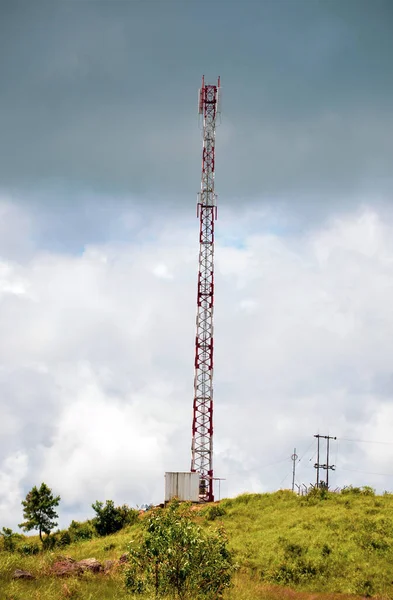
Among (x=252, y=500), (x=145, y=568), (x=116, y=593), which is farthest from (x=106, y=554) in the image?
(x=145, y=568)

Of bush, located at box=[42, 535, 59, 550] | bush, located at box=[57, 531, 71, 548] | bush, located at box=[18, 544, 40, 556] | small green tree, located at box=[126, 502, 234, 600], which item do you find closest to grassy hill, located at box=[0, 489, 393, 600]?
small green tree, located at box=[126, 502, 234, 600]

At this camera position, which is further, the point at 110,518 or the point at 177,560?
the point at 110,518

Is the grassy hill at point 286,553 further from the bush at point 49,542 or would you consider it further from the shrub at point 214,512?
the bush at point 49,542

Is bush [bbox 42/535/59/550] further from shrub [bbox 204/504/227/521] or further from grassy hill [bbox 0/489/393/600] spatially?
shrub [bbox 204/504/227/521]

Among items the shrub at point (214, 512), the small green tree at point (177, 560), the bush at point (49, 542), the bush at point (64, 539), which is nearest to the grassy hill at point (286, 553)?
the shrub at point (214, 512)

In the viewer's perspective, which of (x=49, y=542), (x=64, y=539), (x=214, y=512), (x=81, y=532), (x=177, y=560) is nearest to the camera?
(x=177, y=560)

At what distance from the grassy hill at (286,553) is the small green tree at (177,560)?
161 cm

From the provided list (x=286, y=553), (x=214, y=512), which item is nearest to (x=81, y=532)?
(x=214, y=512)

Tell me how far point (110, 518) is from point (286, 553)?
2416 cm

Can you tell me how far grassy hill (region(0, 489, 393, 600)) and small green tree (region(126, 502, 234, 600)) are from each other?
161 centimetres

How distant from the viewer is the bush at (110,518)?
2229 inches

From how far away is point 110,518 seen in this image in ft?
188

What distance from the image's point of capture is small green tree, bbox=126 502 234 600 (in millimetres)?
22094

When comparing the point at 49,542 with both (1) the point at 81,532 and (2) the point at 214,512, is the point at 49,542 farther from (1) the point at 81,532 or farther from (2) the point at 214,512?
(2) the point at 214,512
